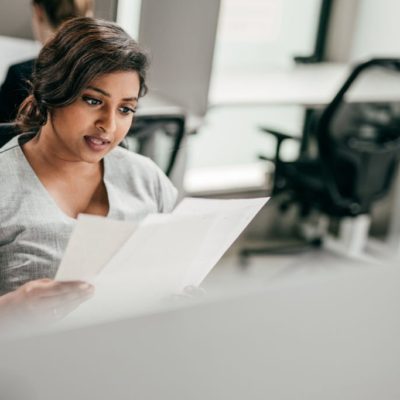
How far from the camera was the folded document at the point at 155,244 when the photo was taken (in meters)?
0.62

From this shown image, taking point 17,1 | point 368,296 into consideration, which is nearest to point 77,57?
point 17,1

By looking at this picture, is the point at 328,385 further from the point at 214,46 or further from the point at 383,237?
the point at 383,237

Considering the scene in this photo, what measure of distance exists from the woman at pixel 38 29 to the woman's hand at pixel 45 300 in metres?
0.25

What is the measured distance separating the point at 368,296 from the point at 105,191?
57 cm

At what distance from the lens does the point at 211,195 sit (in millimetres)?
2756

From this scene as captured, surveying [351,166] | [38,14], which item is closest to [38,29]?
[38,14]

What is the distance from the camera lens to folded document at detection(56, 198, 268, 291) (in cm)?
62

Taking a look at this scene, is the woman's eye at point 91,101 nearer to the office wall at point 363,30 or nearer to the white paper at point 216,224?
the white paper at point 216,224

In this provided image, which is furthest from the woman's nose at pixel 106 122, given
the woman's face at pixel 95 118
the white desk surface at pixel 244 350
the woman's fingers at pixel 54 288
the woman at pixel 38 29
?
the white desk surface at pixel 244 350

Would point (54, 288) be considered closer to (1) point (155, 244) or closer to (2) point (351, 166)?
(1) point (155, 244)

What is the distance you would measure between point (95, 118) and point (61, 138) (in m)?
0.05

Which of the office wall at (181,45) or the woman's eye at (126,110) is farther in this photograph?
the office wall at (181,45)

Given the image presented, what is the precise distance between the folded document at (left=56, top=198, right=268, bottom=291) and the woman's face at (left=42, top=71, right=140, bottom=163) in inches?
6.3

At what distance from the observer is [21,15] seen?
2.72ft
